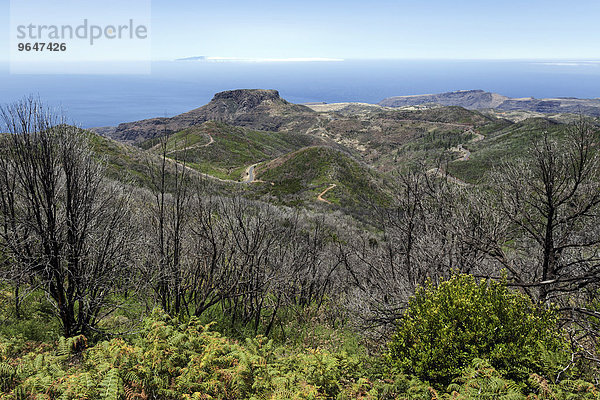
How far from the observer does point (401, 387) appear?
639 centimetres

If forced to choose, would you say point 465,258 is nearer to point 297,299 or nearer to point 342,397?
point 342,397

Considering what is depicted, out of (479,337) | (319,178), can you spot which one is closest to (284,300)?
(479,337)

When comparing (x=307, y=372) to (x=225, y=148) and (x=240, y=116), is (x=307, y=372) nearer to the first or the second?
(x=225, y=148)

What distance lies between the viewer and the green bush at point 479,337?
19.0ft

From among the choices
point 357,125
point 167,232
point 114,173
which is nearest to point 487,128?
point 357,125

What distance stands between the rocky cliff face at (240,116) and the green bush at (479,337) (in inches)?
6297

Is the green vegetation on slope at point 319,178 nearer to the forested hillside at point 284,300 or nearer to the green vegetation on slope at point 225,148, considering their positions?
the green vegetation on slope at point 225,148

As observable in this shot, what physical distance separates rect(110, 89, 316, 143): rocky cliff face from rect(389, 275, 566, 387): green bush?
160m

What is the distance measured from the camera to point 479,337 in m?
6.14

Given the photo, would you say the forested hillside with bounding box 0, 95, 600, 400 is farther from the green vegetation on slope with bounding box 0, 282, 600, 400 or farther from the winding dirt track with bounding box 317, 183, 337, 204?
the winding dirt track with bounding box 317, 183, 337, 204

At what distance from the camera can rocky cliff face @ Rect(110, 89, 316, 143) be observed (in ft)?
516

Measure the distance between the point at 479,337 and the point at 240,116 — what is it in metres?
187

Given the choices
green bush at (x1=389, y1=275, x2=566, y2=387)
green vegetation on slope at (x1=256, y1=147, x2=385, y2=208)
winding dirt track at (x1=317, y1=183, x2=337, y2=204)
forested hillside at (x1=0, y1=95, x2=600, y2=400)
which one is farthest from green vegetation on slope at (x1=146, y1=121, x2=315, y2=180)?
green bush at (x1=389, y1=275, x2=566, y2=387)

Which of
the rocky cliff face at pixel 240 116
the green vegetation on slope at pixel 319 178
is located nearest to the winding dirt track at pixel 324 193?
the green vegetation on slope at pixel 319 178
